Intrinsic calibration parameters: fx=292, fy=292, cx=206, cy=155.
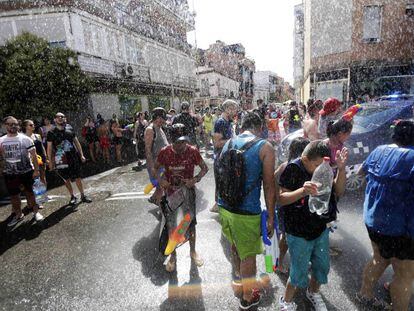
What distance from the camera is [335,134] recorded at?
3.22m

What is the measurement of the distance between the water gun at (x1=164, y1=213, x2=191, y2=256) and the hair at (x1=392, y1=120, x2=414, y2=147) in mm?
2247

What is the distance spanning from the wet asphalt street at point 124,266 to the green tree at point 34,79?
8172 mm

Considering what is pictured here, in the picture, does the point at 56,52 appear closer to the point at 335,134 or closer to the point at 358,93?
the point at 335,134

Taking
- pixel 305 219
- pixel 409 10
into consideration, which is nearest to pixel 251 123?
pixel 305 219

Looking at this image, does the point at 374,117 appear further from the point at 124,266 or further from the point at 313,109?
the point at 124,266

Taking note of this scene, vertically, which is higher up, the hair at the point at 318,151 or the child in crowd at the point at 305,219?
the hair at the point at 318,151

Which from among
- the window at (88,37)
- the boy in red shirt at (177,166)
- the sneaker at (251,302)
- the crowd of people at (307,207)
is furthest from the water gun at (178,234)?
the window at (88,37)

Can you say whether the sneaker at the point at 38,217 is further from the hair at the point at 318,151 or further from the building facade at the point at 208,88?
the building facade at the point at 208,88

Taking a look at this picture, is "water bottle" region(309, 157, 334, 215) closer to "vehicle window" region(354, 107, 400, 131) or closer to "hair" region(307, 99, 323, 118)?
"hair" region(307, 99, 323, 118)

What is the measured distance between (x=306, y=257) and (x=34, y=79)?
13165mm

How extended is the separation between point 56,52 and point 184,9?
78.4 feet

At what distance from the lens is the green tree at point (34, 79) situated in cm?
1190

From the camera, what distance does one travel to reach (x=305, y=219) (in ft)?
7.76

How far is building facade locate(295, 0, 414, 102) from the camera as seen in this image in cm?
1781
